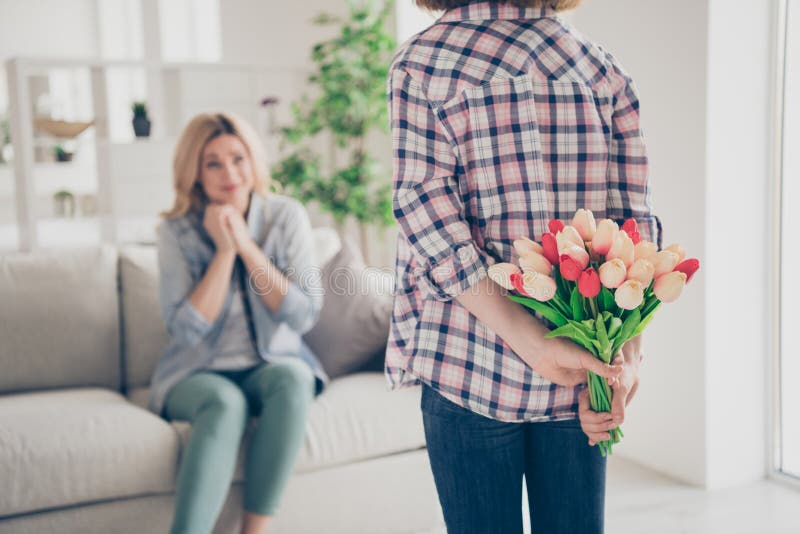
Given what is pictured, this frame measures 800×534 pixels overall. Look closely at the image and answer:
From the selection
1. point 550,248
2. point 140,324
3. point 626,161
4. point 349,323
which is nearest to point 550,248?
point 550,248

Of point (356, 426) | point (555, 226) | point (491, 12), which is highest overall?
point (491, 12)

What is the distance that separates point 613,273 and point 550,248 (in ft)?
0.25

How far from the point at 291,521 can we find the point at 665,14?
186 cm

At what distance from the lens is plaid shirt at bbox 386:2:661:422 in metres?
0.92

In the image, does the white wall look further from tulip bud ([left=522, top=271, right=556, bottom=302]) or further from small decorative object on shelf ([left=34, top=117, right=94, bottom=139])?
small decorative object on shelf ([left=34, top=117, right=94, bottom=139])

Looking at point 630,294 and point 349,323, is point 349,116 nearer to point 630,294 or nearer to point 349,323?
point 349,323

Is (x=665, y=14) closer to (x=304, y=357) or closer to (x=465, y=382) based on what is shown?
(x=304, y=357)

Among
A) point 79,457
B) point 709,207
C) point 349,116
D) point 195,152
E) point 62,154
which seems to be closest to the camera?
point 79,457

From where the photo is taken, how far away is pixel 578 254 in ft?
2.89

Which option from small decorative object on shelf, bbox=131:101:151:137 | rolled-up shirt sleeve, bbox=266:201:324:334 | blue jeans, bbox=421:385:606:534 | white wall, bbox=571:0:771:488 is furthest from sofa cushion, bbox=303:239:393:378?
small decorative object on shelf, bbox=131:101:151:137

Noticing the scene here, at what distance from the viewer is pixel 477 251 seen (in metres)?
0.92

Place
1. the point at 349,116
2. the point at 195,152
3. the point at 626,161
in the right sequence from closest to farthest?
the point at 626,161, the point at 195,152, the point at 349,116

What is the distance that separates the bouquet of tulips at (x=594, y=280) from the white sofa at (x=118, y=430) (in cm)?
120

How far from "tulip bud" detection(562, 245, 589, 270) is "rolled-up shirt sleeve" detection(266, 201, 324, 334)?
4.33 ft
